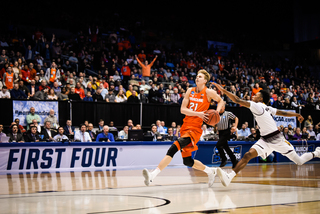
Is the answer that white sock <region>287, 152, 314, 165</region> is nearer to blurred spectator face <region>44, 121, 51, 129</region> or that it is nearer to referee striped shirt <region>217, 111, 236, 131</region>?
referee striped shirt <region>217, 111, 236, 131</region>

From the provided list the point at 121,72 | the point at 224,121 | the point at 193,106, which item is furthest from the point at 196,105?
the point at 121,72

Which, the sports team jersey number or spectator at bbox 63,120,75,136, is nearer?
the sports team jersey number

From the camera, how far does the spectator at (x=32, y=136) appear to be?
41.3ft

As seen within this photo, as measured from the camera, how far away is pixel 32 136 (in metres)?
12.7

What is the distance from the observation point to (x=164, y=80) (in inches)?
841

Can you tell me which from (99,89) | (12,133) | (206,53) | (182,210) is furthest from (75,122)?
(206,53)

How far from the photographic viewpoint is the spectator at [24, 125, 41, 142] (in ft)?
41.3

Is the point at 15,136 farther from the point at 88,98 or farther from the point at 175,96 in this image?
the point at 175,96

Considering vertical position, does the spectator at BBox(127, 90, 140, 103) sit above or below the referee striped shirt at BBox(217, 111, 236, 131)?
above

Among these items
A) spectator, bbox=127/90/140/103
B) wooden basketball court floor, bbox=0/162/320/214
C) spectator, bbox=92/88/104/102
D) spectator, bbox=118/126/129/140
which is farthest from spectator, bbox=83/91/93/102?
wooden basketball court floor, bbox=0/162/320/214

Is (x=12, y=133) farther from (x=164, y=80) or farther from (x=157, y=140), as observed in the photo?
(x=164, y=80)

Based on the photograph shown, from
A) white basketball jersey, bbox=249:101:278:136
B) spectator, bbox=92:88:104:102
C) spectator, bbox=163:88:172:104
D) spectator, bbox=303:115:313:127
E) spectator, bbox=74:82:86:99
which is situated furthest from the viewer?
spectator, bbox=303:115:313:127

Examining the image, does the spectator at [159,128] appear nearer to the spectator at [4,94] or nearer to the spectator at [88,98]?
the spectator at [88,98]

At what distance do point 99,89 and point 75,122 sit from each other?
1.97 metres
